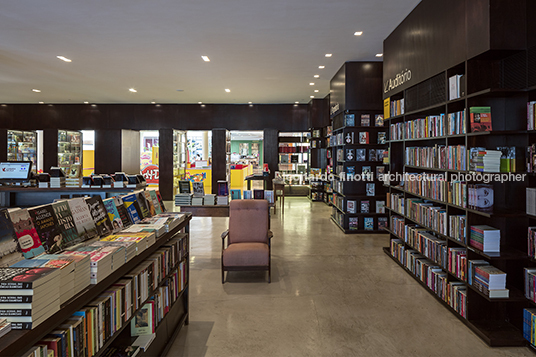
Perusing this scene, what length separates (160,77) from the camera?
8914 millimetres

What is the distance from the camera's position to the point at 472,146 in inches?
137

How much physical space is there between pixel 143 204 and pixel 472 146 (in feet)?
10.8

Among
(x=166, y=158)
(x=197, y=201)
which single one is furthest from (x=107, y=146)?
(x=197, y=201)

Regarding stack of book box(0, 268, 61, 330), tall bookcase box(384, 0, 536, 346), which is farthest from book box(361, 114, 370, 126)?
stack of book box(0, 268, 61, 330)

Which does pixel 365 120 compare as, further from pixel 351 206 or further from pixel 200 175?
pixel 200 175

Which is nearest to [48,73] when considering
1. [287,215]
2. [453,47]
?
[287,215]

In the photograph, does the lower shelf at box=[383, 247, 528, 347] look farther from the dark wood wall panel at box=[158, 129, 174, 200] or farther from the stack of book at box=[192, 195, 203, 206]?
the dark wood wall panel at box=[158, 129, 174, 200]

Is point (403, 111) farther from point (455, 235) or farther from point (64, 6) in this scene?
point (64, 6)

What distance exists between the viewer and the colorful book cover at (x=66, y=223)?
6.61 ft

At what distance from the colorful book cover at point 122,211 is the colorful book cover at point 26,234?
2.89 feet

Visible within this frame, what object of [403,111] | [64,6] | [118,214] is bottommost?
[118,214]

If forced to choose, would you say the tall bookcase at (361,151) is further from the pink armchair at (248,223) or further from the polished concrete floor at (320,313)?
the pink armchair at (248,223)

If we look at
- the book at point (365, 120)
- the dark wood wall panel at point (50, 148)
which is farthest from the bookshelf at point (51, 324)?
the dark wood wall panel at point (50, 148)

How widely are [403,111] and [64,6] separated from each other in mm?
5134
